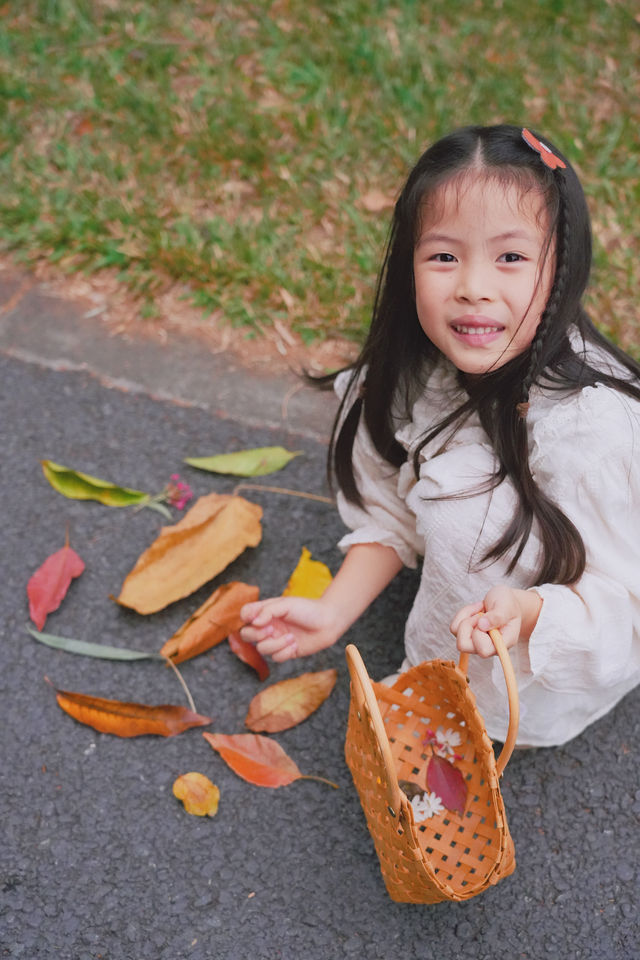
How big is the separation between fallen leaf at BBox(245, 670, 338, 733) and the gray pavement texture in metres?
0.02

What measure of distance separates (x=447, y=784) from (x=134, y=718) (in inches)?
21.1

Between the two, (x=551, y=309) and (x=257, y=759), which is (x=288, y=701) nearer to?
(x=257, y=759)

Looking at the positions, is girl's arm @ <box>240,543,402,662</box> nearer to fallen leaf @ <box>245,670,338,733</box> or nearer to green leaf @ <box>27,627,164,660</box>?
fallen leaf @ <box>245,670,338,733</box>

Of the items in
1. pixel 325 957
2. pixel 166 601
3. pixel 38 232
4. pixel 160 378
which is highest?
pixel 38 232

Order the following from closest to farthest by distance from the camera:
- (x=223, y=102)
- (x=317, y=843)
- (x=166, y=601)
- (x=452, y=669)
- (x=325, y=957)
→ 1. (x=452, y=669)
2. (x=325, y=957)
3. (x=317, y=843)
4. (x=166, y=601)
5. (x=223, y=102)

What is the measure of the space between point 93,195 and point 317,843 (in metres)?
1.63

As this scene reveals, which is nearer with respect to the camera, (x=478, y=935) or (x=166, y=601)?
(x=478, y=935)

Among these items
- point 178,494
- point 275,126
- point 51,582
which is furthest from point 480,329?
point 275,126

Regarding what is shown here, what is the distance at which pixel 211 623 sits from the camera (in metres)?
1.62

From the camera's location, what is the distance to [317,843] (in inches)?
56.7

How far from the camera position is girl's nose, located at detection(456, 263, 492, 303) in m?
1.18

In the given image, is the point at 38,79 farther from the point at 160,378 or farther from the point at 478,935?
the point at 478,935

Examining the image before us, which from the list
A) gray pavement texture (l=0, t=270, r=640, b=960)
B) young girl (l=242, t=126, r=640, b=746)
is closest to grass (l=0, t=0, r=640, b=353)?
gray pavement texture (l=0, t=270, r=640, b=960)

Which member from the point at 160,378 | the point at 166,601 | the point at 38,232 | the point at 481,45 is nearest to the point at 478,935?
the point at 166,601
